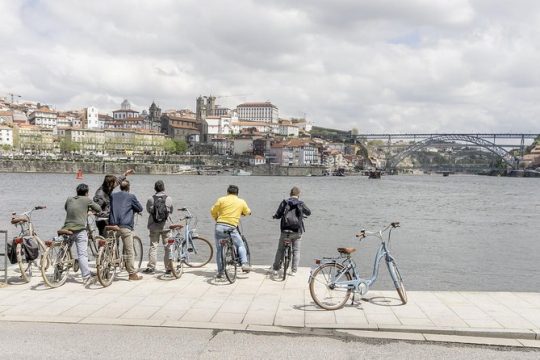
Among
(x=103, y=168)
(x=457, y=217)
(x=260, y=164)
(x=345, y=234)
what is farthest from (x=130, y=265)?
(x=260, y=164)

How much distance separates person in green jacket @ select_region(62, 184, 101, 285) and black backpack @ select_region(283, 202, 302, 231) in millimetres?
3740

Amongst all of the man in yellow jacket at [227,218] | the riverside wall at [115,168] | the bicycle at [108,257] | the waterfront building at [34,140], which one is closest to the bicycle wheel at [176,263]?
the man in yellow jacket at [227,218]

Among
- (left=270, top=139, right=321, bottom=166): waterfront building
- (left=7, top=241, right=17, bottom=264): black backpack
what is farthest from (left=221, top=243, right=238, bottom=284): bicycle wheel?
(left=270, top=139, right=321, bottom=166): waterfront building

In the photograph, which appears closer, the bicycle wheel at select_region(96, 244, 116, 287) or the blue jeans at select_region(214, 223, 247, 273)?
the bicycle wheel at select_region(96, 244, 116, 287)

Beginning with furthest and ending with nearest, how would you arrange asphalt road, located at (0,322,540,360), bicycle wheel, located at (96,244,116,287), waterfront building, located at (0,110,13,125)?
waterfront building, located at (0,110,13,125), bicycle wheel, located at (96,244,116,287), asphalt road, located at (0,322,540,360)

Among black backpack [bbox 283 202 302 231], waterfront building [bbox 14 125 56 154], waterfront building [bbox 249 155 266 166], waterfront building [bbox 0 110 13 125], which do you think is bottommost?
black backpack [bbox 283 202 302 231]

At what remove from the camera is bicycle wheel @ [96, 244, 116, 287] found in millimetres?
9398

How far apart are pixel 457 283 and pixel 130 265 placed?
11769 mm

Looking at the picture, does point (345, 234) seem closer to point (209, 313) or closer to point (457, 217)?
point (457, 217)

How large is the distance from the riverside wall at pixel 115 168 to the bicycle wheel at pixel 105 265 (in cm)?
14496

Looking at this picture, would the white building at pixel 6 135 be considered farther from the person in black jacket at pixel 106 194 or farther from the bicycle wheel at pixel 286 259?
the bicycle wheel at pixel 286 259

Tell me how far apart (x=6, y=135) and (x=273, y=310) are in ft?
614

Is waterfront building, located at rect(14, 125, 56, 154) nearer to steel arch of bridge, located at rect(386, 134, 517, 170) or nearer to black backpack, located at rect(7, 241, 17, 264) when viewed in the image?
steel arch of bridge, located at rect(386, 134, 517, 170)

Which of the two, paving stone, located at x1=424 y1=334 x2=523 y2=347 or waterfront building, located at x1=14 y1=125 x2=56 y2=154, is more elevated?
waterfront building, located at x1=14 y1=125 x2=56 y2=154
